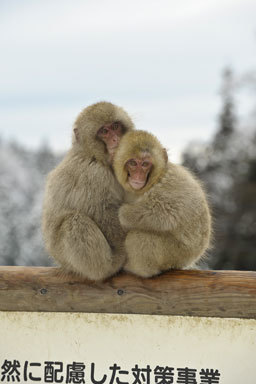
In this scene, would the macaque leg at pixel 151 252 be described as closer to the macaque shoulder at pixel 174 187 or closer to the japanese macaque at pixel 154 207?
the japanese macaque at pixel 154 207

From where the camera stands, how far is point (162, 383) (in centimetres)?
372

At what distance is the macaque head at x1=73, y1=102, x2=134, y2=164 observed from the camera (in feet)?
12.5

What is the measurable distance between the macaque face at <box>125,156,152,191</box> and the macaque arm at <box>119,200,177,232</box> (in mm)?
127

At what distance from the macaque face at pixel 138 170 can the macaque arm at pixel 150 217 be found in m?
0.13

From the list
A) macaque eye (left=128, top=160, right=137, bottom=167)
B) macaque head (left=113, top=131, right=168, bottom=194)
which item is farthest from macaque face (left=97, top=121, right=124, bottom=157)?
macaque eye (left=128, top=160, right=137, bottom=167)

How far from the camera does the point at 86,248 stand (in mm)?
3686

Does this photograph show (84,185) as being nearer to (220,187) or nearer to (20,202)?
(20,202)

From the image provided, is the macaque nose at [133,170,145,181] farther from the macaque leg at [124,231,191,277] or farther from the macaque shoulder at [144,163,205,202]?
the macaque leg at [124,231,191,277]

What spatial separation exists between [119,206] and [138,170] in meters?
0.35

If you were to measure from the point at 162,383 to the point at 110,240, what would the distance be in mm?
915

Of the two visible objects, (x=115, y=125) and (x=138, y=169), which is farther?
(x=115, y=125)

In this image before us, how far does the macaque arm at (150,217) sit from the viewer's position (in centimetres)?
359

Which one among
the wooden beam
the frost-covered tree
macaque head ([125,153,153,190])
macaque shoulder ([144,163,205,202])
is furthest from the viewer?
the frost-covered tree

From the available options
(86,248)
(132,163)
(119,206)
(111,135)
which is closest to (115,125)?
(111,135)
